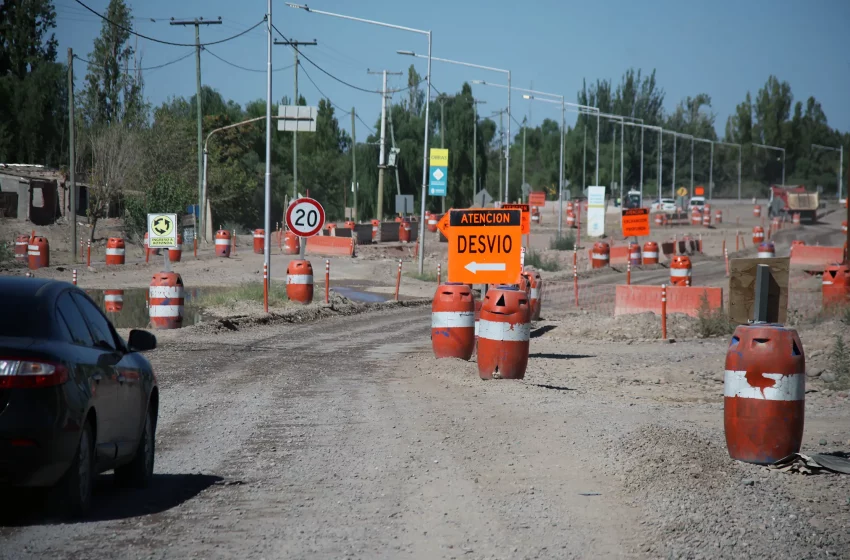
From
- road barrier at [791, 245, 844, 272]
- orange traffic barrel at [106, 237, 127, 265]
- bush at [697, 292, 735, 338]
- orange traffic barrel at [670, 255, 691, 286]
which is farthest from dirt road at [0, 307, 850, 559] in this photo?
road barrier at [791, 245, 844, 272]

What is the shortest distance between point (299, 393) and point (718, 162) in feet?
537

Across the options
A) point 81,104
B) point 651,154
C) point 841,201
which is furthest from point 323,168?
point 651,154

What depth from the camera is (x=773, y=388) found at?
27.1 feet

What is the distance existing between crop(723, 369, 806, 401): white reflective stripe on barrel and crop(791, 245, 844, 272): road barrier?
134 ft

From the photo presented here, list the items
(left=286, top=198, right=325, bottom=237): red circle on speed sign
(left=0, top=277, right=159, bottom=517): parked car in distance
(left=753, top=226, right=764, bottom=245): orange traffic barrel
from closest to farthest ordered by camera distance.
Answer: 1. (left=0, top=277, right=159, bottom=517): parked car in distance
2. (left=286, top=198, right=325, bottom=237): red circle on speed sign
3. (left=753, top=226, right=764, bottom=245): orange traffic barrel

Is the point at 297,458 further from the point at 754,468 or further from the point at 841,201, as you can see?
the point at 841,201

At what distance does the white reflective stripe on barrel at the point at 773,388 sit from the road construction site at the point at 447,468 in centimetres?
55

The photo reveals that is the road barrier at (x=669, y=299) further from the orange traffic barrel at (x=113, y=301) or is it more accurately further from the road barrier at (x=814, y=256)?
the road barrier at (x=814, y=256)

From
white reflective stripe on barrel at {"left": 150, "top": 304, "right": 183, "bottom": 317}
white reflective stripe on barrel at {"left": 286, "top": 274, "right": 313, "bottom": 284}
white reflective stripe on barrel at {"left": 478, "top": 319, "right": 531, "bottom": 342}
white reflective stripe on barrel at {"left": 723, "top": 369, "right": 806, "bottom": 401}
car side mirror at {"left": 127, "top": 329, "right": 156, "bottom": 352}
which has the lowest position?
white reflective stripe on barrel at {"left": 150, "top": 304, "right": 183, "bottom": 317}

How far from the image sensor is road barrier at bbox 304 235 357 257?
53500 mm

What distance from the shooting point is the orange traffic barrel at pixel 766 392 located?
823cm

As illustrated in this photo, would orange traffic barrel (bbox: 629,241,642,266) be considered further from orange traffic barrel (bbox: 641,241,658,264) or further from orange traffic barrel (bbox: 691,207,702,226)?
orange traffic barrel (bbox: 691,207,702,226)

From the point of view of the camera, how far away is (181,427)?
10.6 metres

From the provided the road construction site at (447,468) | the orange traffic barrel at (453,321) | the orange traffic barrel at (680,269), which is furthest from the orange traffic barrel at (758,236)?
the orange traffic barrel at (453,321)
